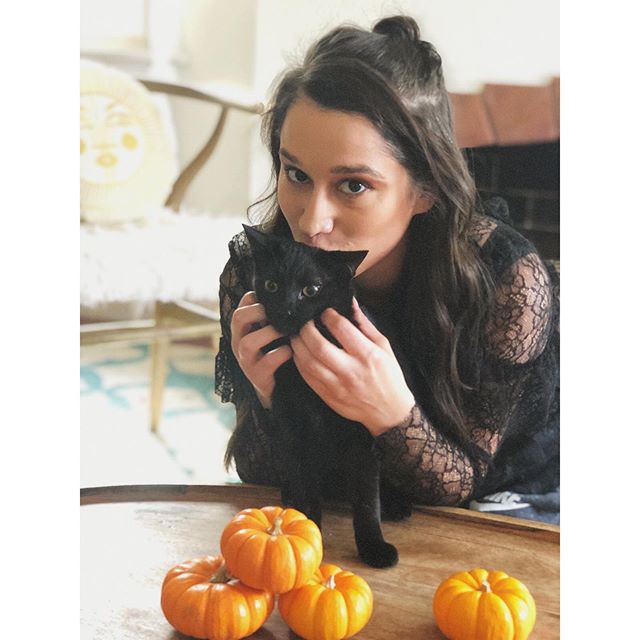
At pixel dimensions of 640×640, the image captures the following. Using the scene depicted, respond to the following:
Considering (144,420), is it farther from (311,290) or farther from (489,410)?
(489,410)

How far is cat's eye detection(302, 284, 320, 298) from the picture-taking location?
1.08m

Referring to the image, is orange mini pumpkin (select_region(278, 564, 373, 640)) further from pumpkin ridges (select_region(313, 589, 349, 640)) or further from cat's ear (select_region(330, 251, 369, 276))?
cat's ear (select_region(330, 251, 369, 276))

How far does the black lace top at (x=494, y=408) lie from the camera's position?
1146 millimetres

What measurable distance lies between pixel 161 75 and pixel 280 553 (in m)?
0.64

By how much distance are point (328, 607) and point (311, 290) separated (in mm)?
373

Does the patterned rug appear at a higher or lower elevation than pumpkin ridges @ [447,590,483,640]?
higher

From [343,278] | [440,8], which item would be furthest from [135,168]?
[440,8]

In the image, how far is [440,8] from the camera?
3.65 ft

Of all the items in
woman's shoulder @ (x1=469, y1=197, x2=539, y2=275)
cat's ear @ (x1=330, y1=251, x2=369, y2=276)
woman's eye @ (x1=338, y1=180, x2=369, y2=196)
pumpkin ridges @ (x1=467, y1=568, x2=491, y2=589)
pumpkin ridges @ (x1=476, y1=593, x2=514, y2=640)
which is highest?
woman's eye @ (x1=338, y1=180, x2=369, y2=196)

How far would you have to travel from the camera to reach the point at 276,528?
105 cm

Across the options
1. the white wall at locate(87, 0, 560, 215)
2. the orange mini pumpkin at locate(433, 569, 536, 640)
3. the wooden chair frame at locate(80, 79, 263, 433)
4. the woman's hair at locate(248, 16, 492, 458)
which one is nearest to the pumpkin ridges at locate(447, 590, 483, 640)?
the orange mini pumpkin at locate(433, 569, 536, 640)

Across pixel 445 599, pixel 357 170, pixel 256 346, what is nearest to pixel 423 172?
pixel 357 170

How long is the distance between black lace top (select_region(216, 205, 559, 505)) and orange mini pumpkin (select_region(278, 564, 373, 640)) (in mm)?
169
